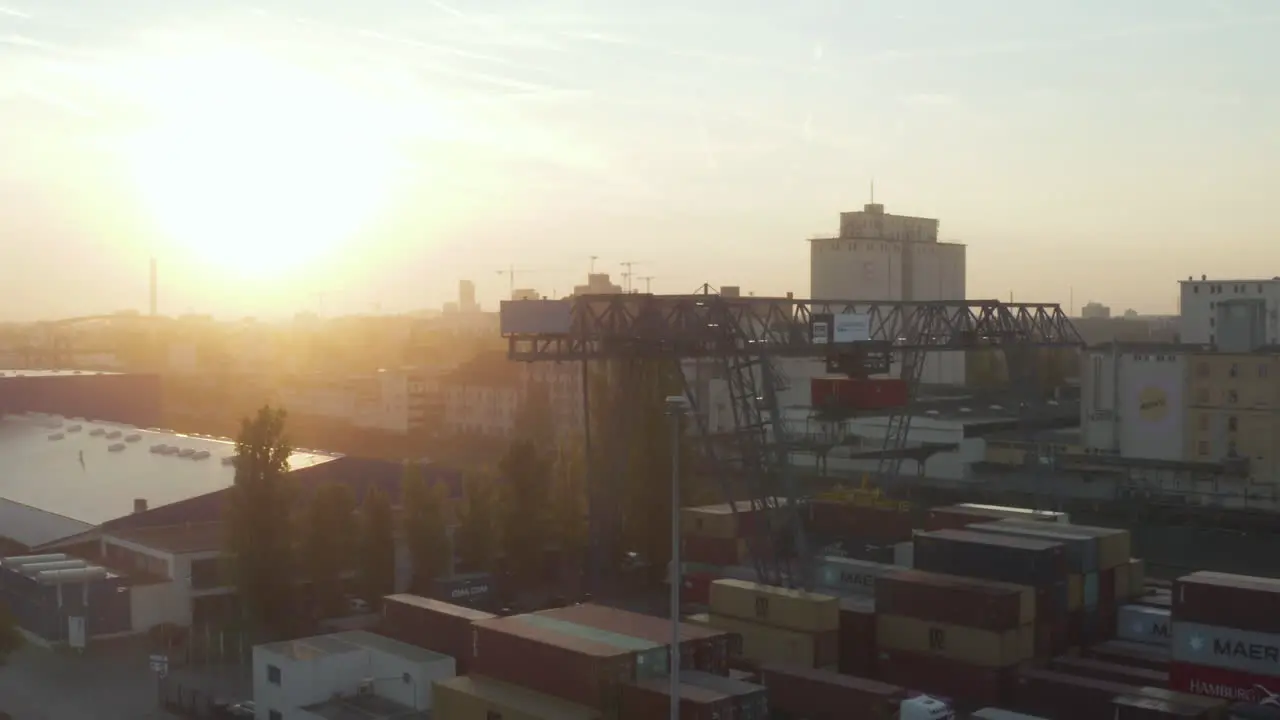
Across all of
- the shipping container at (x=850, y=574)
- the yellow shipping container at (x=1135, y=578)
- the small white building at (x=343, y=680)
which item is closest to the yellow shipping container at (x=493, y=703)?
the small white building at (x=343, y=680)

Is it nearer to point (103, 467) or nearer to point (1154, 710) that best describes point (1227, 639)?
point (1154, 710)

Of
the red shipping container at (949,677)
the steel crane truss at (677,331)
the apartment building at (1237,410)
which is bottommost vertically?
the red shipping container at (949,677)

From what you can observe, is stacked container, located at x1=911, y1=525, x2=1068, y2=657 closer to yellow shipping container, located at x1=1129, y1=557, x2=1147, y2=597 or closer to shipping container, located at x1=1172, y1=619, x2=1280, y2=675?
shipping container, located at x1=1172, y1=619, x2=1280, y2=675

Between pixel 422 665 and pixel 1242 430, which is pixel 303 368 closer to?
pixel 1242 430

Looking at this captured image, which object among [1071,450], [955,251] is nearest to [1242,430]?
[1071,450]

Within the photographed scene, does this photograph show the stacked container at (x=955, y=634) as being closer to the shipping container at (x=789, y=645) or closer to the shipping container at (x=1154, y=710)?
the shipping container at (x=789, y=645)

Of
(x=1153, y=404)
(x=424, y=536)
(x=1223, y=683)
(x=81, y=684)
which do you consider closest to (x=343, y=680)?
(x=81, y=684)
